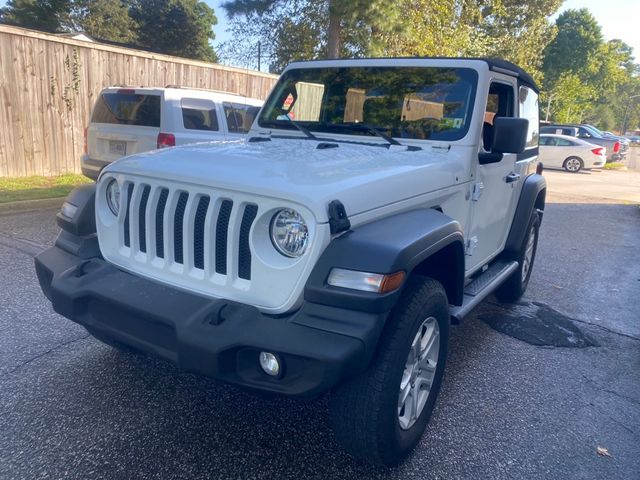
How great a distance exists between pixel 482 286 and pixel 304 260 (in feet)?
6.48

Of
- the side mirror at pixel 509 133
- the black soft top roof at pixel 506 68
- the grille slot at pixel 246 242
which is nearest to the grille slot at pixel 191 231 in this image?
the grille slot at pixel 246 242

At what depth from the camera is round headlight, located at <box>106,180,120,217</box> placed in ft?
9.18

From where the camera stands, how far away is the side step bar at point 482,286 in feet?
9.98

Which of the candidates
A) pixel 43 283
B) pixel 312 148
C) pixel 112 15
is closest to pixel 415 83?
Answer: pixel 312 148

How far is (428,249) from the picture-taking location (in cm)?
235

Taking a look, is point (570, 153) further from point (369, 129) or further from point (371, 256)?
point (371, 256)

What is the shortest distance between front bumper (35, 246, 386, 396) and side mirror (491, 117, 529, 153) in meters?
1.73

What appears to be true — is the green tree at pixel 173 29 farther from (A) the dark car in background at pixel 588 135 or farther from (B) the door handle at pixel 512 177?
(B) the door handle at pixel 512 177

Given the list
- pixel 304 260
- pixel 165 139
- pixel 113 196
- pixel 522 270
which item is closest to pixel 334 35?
pixel 165 139

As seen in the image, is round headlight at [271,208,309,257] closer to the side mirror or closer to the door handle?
the side mirror

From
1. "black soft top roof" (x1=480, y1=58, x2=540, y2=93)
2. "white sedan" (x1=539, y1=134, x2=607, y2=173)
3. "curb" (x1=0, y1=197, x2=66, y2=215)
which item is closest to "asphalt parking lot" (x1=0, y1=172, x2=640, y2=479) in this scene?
"black soft top roof" (x1=480, y1=58, x2=540, y2=93)

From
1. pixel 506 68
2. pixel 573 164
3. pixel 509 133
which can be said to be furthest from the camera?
pixel 573 164

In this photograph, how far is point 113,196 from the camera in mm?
2820

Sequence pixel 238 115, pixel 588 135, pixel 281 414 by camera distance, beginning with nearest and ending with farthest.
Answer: pixel 281 414 → pixel 238 115 → pixel 588 135
